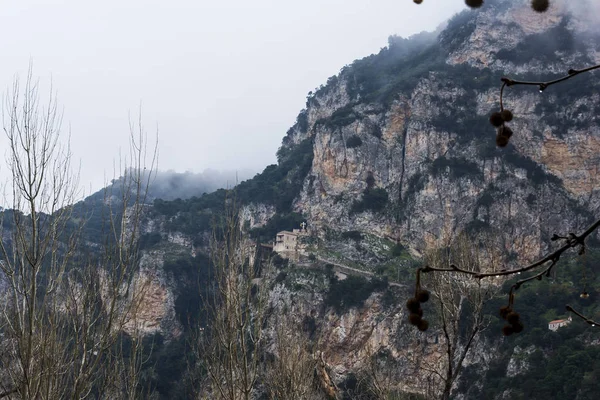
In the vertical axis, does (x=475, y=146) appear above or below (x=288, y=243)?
above

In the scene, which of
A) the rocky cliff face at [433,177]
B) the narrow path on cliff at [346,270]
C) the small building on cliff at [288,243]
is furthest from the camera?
the small building on cliff at [288,243]

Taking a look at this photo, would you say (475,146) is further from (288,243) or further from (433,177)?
(288,243)

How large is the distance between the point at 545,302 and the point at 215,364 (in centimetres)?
3934

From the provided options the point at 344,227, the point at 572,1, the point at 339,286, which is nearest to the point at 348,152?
the point at 344,227

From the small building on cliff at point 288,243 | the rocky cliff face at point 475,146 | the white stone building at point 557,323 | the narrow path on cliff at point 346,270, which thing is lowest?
the white stone building at point 557,323

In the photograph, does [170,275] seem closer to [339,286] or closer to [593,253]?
[339,286]

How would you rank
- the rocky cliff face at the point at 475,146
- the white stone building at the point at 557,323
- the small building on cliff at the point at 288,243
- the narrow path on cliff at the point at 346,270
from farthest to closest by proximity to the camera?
the small building on cliff at the point at 288,243, the rocky cliff face at the point at 475,146, the narrow path on cliff at the point at 346,270, the white stone building at the point at 557,323

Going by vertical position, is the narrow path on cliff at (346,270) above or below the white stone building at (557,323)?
above

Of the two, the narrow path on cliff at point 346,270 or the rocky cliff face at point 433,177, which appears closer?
the rocky cliff face at point 433,177

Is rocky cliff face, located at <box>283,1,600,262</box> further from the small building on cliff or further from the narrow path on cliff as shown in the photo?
the narrow path on cliff

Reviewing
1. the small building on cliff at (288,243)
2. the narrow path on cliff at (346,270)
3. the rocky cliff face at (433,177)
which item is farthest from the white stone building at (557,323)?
the small building on cliff at (288,243)

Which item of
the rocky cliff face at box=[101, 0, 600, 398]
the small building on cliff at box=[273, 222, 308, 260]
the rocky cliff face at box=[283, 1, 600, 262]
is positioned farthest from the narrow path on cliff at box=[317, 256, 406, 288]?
the rocky cliff face at box=[283, 1, 600, 262]

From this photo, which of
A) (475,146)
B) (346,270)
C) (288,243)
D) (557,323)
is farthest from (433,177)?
(557,323)

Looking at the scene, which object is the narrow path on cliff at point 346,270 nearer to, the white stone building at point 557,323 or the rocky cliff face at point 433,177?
the rocky cliff face at point 433,177
